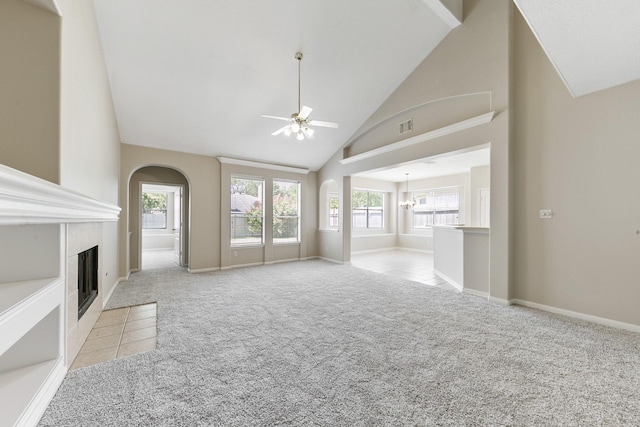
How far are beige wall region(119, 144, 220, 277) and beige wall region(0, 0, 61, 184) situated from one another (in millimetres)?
3739

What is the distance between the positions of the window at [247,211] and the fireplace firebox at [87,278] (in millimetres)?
3250

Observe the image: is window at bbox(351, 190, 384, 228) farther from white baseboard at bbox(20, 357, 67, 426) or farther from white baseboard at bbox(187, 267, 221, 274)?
white baseboard at bbox(20, 357, 67, 426)

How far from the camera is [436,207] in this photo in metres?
9.34

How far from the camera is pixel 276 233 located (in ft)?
22.8

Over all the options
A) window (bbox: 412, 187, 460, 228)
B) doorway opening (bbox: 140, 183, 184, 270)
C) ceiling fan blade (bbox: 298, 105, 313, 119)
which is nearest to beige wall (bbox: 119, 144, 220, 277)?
ceiling fan blade (bbox: 298, 105, 313, 119)

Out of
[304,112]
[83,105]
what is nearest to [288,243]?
[304,112]

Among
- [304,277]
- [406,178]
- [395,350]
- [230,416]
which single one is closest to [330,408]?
[230,416]

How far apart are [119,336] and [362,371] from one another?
245 centimetres

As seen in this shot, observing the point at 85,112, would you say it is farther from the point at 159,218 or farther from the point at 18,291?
the point at 159,218

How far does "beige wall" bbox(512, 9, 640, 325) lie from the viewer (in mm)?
2840

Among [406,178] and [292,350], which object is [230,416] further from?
[406,178]

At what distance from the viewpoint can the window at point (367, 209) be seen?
9.70m

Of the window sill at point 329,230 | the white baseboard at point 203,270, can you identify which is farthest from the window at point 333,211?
the white baseboard at point 203,270

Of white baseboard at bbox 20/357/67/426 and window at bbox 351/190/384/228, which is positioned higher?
window at bbox 351/190/384/228
